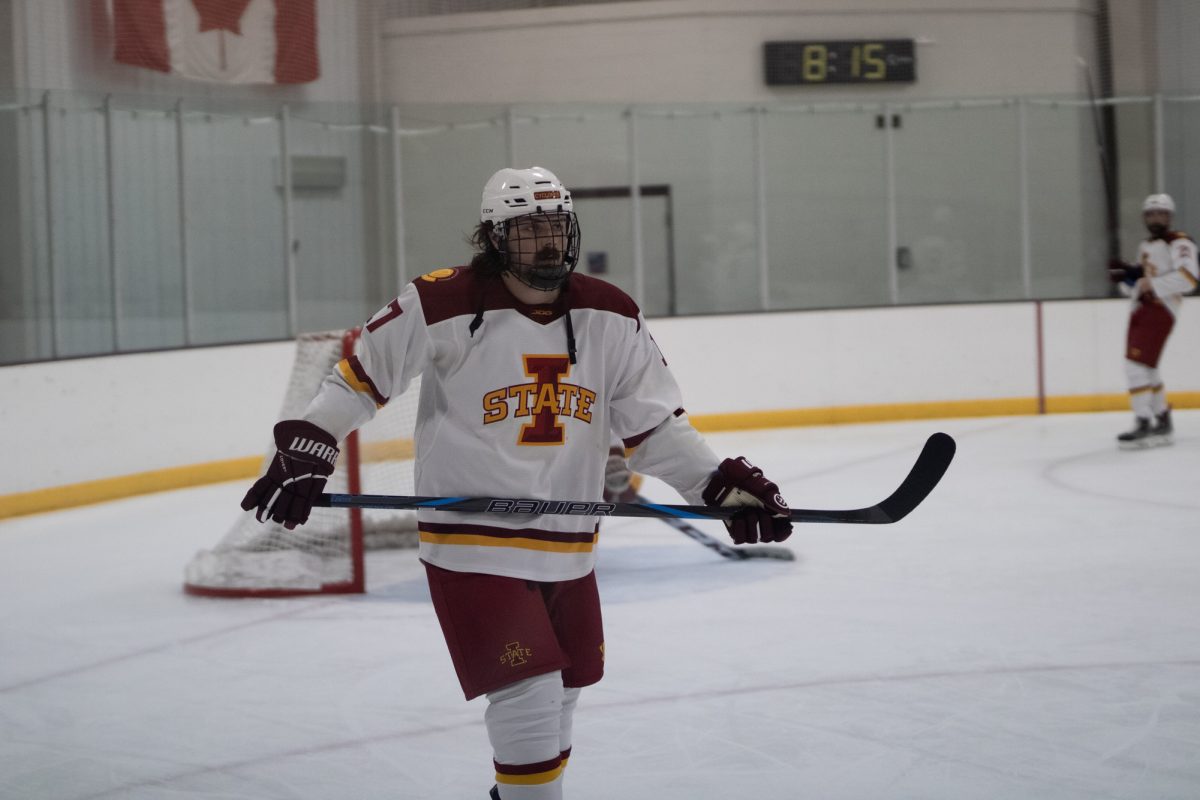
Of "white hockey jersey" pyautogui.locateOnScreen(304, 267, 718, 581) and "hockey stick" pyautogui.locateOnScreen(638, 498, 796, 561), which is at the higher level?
"white hockey jersey" pyautogui.locateOnScreen(304, 267, 718, 581)

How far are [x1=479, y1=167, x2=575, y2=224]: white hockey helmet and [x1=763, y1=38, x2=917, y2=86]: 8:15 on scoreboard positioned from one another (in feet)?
29.4

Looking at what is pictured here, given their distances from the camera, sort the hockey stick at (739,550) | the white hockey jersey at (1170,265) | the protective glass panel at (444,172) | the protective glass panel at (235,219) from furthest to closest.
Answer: the protective glass panel at (444,172)
the protective glass panel at (235,219)
the white hockey jersey at (1170,265)
the hockey stick at (739,550)

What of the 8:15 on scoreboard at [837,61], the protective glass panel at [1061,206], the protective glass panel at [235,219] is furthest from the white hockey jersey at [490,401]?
the 8:15 on scoreboard at [837,61]

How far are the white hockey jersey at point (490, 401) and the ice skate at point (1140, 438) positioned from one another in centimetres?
568

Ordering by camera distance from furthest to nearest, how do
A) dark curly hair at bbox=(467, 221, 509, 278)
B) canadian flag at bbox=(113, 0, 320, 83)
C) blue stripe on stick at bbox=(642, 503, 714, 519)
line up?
1. canadian flag at bbox=(113, 0, 320, 83)
2. blue stripe on stick at bbox=(642, 503, 714, 519)
3. dark curly hair at bbox=(467, 221, 509, 278)

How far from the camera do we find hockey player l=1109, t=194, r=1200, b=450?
23.5 feet

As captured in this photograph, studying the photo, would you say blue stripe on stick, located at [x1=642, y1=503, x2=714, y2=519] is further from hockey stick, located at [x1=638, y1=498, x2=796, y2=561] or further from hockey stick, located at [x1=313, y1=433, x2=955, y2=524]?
hockey stick, located at [x1=638, y1=498, x2=796, y2=561]

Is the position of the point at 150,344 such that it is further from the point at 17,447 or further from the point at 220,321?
the point at 17,447

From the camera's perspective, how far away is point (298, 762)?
2.79m

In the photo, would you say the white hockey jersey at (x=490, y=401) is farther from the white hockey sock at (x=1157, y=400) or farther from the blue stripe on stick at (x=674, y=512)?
the white hockey sock at (x=1157, y=400)

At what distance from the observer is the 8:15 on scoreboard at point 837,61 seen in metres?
10.7

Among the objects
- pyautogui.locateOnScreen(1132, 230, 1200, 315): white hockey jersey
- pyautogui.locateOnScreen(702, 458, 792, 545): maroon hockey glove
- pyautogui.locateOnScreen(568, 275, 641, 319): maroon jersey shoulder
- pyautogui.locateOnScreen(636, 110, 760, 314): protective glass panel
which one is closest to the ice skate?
pyautogui.locateOnScreen(1132, 230, 1200, 315): white hockey jersey

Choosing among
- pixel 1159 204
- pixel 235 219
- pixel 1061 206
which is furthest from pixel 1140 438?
pixel 235 219

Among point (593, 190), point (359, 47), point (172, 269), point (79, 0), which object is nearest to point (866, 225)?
point (593, 190)
